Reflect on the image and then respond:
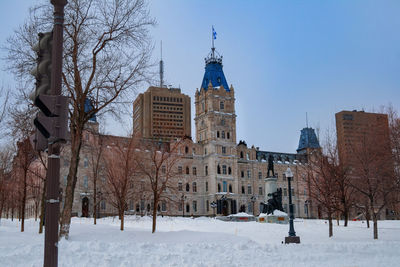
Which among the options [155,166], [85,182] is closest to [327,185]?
[155,166]

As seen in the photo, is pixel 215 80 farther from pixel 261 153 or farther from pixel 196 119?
pixel 261 153

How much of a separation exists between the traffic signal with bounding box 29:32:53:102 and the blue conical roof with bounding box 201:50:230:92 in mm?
79971

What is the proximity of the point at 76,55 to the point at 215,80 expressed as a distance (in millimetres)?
65809

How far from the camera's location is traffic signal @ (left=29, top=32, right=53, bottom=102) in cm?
575

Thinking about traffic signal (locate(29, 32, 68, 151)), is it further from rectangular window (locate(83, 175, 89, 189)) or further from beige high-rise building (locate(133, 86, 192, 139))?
beige high-rise building (locate(133, 86, 192, 139))

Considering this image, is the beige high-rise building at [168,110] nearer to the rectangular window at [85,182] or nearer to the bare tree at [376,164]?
the rectangular window at [85,182]

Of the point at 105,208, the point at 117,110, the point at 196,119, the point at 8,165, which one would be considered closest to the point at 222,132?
the point at 196,119

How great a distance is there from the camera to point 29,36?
69.3 ft

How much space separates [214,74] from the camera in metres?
87.0

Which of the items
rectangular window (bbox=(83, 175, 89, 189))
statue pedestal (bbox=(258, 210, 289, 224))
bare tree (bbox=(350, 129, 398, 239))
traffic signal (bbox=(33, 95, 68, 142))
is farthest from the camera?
rectangular window (bbox=(83, 175, 89, 189))

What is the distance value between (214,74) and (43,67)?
82205mm

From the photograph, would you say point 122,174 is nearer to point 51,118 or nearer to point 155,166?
point 155,166

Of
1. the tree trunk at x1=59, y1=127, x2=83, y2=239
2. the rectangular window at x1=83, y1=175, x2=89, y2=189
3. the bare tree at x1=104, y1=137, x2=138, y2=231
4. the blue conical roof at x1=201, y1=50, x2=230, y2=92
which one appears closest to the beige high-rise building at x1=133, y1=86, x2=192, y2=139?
the blue conical roof at x1=201, y1=50, x2=230, y2=92

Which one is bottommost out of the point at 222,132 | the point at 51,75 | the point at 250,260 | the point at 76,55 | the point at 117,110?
the point at 250,260
